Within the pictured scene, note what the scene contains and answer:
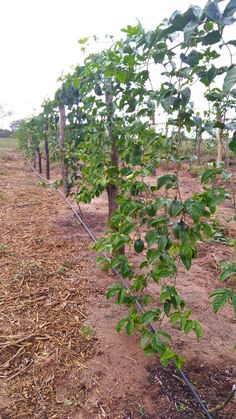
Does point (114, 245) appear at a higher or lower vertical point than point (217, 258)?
higher

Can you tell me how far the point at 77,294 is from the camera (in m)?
2.85

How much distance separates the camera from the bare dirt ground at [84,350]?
1747 mm

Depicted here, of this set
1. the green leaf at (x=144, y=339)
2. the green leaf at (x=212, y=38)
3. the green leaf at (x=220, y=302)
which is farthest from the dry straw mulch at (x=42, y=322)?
the green leaf at (x=212, y=38)

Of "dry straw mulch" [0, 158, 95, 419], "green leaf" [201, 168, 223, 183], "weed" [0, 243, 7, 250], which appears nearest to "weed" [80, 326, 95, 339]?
"dry straw mulch" [0, 158, 95, 419]

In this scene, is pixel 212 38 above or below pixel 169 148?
above

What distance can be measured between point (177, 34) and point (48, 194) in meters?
6.52

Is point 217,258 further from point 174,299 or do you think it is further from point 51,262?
point 174,299

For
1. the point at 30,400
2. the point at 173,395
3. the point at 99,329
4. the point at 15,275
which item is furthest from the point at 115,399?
the point at 15,275

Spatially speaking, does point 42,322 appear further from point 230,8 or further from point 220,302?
point 230,8

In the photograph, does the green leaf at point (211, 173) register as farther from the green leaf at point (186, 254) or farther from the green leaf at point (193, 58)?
the green leaf at point (193, 58)

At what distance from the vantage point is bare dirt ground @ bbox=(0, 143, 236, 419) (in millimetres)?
1747

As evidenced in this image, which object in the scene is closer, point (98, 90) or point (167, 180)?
point (167, 180)

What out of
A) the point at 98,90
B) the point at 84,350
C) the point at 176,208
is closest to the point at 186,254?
the point at 176,208

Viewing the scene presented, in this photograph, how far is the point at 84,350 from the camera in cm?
216
